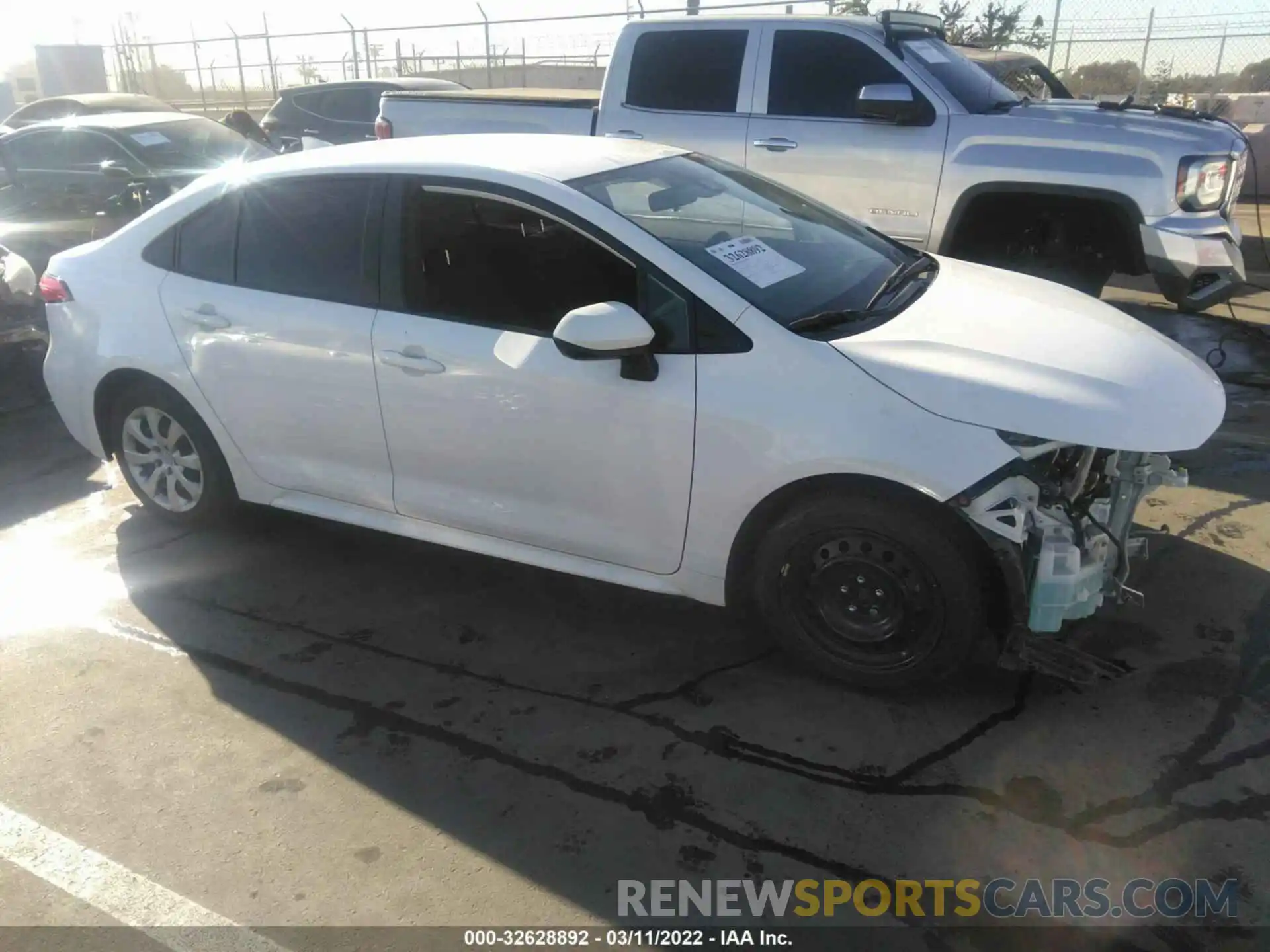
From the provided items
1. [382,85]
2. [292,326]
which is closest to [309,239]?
[292,326]

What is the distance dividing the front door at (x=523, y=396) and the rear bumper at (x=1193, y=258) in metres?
4.04

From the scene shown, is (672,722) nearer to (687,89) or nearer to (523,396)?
(523,396)

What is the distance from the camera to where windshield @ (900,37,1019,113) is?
6539 millimetres

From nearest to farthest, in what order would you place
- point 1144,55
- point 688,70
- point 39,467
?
point 39,467 < point 688,70 < point 1144,55

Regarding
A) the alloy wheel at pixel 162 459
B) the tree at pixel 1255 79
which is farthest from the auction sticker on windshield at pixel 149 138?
the tree at pixel 1255 79

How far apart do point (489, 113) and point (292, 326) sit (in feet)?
13.9

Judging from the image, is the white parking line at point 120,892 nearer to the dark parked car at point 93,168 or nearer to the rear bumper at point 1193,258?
the rear bumper at point 1193,258

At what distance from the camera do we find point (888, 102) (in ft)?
21.0

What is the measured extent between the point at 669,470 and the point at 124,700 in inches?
79.6

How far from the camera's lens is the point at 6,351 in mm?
6836

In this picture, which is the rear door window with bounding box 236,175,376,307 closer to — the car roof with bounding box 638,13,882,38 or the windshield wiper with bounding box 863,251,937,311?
the windshield wiper with bounding box 863,251,937,311

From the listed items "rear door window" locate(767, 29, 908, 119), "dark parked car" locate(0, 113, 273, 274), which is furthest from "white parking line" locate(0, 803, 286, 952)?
"dark parked car" locate(0, 113, 273, 274)

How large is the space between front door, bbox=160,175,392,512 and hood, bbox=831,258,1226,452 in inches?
72.4

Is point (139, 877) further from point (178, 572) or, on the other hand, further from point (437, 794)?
point (178, 572)
